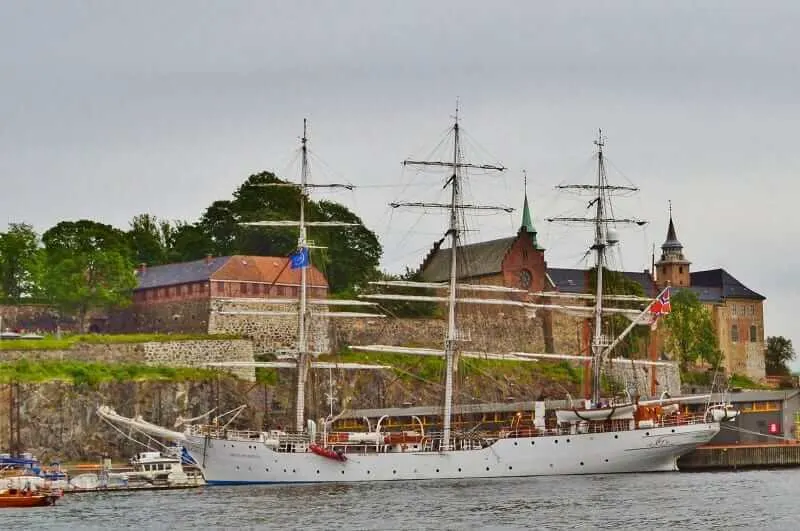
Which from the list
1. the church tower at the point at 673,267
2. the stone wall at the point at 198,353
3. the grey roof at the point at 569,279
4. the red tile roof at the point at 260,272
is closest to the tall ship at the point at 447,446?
the stone wall at the point at 198,353

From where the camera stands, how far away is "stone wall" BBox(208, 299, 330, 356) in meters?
106

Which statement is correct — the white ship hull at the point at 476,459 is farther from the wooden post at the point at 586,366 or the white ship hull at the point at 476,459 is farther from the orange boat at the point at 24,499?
the wooden post at the point at 586,366

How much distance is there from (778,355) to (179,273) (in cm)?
7917

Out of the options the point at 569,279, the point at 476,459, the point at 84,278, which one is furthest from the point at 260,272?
the point at 569,279

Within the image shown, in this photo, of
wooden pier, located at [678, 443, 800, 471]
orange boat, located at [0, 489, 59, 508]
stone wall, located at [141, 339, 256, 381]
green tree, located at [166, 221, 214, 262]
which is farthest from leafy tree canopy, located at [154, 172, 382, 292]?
orange boat, located at [0, 489, 59, 508]

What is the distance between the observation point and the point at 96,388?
92.1 m

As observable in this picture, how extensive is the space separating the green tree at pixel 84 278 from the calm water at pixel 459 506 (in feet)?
96.3

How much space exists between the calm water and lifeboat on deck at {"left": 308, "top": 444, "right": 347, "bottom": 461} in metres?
2.96

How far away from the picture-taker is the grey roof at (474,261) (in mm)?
126500

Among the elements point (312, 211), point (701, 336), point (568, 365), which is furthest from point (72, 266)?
point (701, 336)

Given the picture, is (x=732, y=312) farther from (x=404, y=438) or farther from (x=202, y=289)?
(x=404, y=438)

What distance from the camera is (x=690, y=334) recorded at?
13838cm

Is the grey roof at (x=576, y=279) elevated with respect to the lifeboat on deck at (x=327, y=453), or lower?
elevated

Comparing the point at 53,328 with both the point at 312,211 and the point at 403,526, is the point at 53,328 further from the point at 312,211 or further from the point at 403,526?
the point at 403,526
